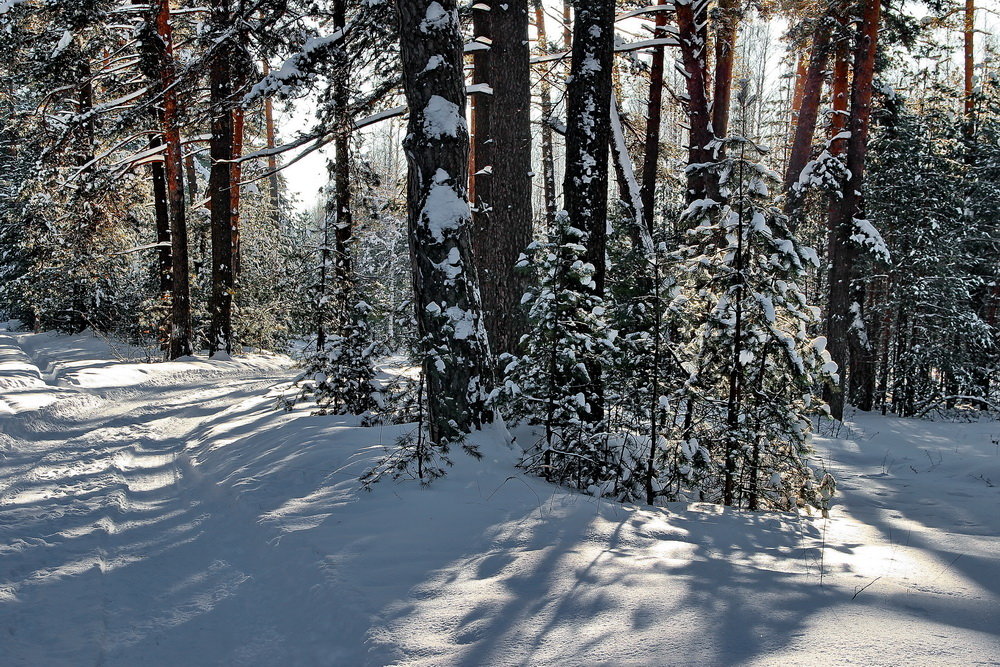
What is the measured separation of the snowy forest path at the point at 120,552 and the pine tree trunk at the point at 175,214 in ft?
25.7

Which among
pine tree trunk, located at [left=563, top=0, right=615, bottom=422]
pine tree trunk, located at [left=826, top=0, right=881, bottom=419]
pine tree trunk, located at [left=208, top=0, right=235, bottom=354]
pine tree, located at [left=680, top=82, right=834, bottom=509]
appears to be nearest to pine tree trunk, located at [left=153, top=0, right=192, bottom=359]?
pine tree trunk, located at [left=208, top=0, right=235, bottom=354]

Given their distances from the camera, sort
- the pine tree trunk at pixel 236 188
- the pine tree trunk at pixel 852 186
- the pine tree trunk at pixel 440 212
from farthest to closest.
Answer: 1. the pine tree trunk at pixel 236 188
2. the pine tree trunk at pixel 852 186
3. the pine tree trunk at pixel 440 212

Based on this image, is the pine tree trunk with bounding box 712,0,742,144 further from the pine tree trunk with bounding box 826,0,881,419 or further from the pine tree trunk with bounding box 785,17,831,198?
Result: the pine tree trunk with bounding box 826,0,881,419

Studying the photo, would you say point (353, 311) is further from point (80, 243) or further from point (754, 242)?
point (80, 243)

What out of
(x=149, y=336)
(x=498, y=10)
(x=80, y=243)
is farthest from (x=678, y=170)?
(x=149, y=336)

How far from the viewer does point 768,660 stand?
2.28m

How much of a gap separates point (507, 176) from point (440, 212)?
285cm

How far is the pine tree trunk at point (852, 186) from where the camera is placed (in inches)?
493

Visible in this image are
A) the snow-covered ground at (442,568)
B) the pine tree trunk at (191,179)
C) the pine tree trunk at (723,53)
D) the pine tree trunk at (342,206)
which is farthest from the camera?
the pine tree trunk at (191,179)

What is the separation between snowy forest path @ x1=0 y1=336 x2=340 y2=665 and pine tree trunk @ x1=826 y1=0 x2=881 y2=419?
42.5 feet

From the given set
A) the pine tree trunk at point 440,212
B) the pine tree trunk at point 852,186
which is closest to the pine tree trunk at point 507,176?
the pine tree trunk at point 440,212

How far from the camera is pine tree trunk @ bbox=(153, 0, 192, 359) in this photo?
14445mm

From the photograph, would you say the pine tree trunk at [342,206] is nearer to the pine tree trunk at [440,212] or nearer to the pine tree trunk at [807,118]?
the pine tree trunk at [440,212]

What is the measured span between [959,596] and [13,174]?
37.8 m
